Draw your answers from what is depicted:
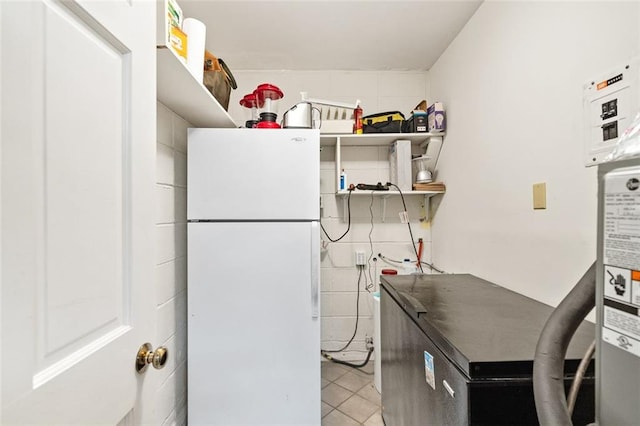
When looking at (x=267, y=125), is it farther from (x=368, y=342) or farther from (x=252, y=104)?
(x=368, y=342)

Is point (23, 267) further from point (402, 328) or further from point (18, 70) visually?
point (402, 328)

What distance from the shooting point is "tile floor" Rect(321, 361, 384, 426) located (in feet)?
5.49

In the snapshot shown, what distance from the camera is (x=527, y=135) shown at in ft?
4.14

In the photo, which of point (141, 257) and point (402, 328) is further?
point (402, 328)

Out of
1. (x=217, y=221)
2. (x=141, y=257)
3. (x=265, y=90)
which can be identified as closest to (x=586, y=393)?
(x=141, y=257)

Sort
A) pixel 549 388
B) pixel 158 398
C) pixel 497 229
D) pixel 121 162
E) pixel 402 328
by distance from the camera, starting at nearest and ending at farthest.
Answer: pixel 549 388, pixel 121 162, pixel 402 328, pixel 158 398, pixel 497 229

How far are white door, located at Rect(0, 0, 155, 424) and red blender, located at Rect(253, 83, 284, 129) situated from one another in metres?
0.96

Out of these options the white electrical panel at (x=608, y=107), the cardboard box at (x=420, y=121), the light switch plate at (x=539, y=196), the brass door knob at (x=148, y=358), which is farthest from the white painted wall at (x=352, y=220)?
the brass door knob at (x=148, y=358)

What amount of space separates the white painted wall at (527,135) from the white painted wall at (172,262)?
5.84 ft

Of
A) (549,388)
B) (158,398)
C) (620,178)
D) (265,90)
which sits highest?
(265,90)

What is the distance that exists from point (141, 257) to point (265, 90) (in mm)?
1396

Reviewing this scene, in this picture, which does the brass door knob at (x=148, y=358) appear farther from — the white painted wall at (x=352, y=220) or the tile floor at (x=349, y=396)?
the white painted wall at (x=352, y=220)

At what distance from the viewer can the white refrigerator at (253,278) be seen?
1493mm

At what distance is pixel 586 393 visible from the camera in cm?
65
